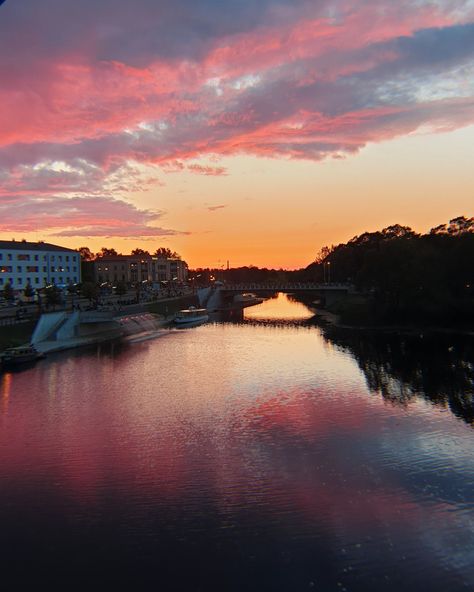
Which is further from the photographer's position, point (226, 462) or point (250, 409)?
point (250, 409)

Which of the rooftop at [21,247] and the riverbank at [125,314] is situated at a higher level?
the rooftop at [21,247]

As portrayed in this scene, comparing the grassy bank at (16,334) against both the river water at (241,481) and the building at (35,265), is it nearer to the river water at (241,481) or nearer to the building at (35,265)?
the river water at (241,481)

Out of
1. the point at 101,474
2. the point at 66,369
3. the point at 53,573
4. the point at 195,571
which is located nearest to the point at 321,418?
the point at 101,474

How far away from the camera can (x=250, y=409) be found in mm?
36125

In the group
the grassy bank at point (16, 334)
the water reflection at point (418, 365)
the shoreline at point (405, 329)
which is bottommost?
the water reflection at point (418, 365)

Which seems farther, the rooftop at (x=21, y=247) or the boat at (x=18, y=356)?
the rooftop at (x=21, y=247)

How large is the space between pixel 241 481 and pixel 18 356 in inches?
1574

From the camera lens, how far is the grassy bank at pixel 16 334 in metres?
60.4

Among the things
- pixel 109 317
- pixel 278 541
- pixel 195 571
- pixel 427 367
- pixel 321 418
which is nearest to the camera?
pixel 195 571

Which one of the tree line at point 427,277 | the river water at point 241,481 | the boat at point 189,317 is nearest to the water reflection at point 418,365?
the river water at point 241,481

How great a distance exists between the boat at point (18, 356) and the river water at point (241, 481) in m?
7.58

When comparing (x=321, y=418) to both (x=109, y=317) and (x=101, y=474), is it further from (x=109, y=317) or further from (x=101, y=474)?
(x=109, y=317)

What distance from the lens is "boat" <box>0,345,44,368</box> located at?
54122mm

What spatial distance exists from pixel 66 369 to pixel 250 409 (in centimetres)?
2577
